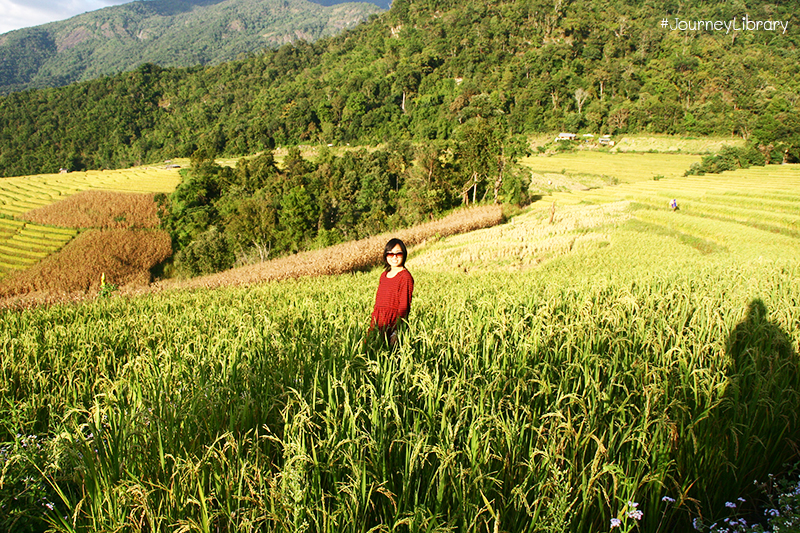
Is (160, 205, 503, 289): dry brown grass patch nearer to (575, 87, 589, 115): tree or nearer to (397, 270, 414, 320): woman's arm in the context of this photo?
(397, 270, 414, 320): woman's arm

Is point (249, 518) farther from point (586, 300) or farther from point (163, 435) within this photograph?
point (586, 300)

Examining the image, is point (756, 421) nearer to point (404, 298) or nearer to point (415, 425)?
point (415, 425)

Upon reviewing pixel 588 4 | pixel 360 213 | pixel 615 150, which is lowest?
pixel 360 213

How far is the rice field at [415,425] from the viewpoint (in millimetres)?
1630

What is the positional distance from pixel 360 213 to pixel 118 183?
39170mm

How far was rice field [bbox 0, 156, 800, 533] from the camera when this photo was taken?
1630 millimetres

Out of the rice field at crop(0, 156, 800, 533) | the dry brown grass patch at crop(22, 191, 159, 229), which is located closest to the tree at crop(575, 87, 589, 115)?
the dry brown grass patch at crop(22, 191, 159, 229)

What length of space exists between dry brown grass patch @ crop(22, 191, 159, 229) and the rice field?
5218 cm

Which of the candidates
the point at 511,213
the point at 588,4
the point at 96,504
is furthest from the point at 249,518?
the point at 588,4

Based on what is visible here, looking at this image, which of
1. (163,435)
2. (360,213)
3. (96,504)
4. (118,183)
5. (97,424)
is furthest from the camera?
(118,183)

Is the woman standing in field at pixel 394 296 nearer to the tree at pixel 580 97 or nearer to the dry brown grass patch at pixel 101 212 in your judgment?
the dry brown grass patch at pixel 101 212

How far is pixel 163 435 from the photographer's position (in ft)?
6.44

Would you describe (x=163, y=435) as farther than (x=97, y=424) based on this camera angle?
Yes


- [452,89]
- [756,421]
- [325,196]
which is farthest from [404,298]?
[452,89]
